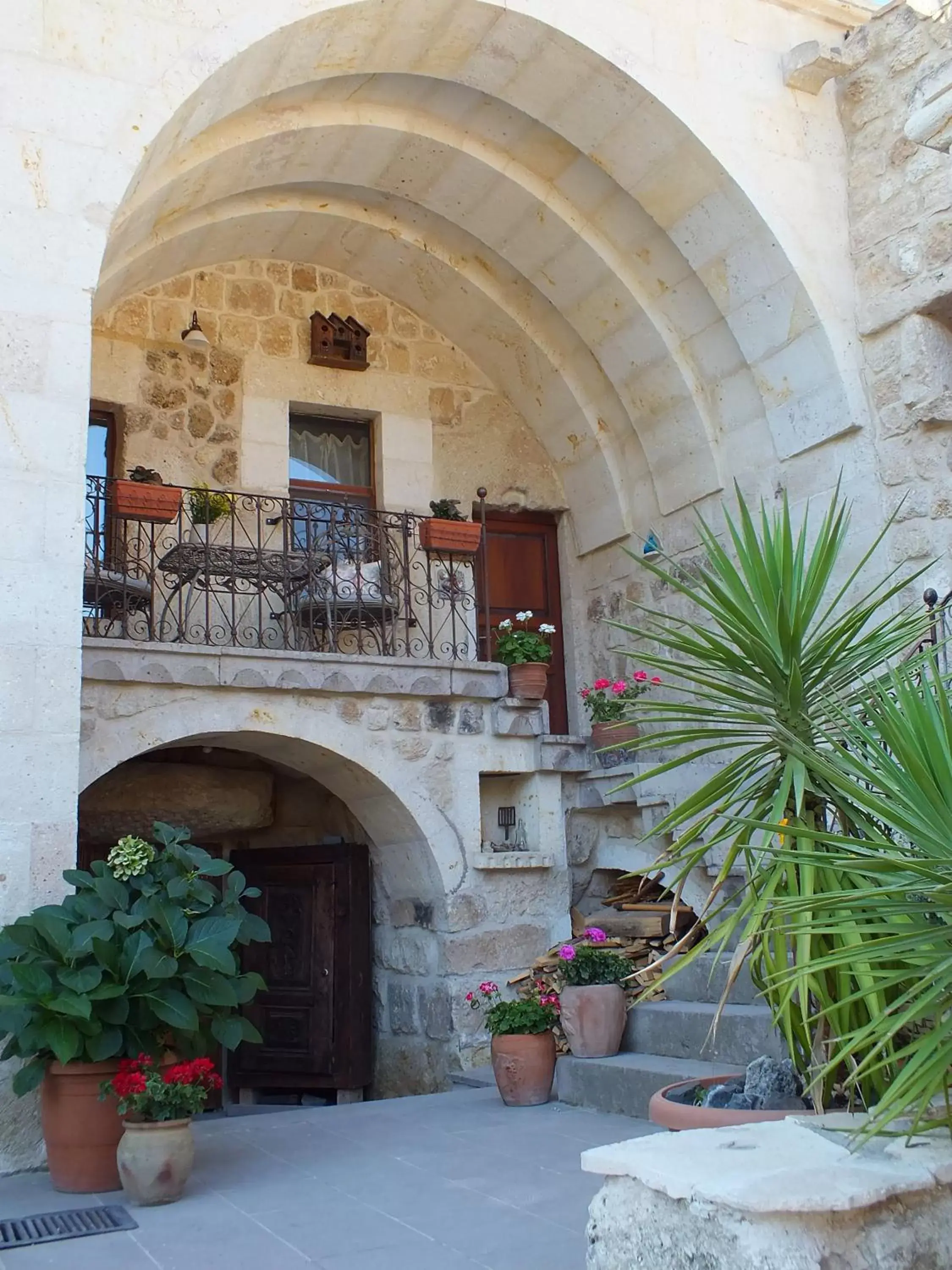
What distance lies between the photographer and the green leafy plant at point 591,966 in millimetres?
5637

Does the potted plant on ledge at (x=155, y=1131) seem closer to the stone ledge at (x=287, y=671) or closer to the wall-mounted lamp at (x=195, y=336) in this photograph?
the stone ledge at (x=287, y=671)

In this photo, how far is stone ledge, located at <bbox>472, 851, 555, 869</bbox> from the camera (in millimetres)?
6578

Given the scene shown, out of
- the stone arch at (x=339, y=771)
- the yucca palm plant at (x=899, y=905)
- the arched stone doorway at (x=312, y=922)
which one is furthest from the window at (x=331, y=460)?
the yucca palm plant at (x=899, y=905)

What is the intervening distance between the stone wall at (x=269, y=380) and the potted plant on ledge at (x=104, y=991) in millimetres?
3942

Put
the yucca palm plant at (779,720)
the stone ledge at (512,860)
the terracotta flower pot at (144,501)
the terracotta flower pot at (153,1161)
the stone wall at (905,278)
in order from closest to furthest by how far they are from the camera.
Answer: the yucca palm plant at (779,720)
the terracotta flower pot at (153,1161)
the stone wall at (905,278)
the terracotta flower pot at (144,501)
the stone ledge at (512,860)

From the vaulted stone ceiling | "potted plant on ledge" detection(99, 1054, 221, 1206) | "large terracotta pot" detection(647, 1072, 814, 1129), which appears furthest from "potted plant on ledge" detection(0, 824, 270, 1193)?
the vaulted stone ceiling

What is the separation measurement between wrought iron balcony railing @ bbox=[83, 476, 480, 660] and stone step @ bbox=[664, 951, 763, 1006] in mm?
2233

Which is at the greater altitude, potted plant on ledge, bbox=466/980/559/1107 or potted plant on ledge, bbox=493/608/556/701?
potted plant on ledge, bbox=493/608/556/701

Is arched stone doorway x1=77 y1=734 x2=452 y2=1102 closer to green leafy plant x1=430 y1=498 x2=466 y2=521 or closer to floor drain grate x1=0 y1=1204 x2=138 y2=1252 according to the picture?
green leafy plant x1=430 y1=498 x2=466 y2=521

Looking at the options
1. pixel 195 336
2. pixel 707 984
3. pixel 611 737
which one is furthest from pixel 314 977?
pixel 195 336

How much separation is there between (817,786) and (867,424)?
375 centimetres

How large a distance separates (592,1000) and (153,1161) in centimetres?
229

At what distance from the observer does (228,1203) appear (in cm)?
381

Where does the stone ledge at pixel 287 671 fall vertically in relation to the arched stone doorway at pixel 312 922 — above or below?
above
